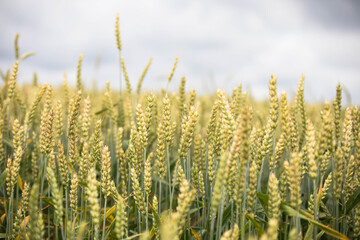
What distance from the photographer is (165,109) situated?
5.18ft

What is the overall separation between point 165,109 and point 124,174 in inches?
24.8

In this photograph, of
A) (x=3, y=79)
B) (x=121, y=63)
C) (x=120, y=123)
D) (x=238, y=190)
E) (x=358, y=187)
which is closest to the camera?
(x=238, y=190)

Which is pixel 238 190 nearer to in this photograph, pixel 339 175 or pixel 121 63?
pixel 339 175

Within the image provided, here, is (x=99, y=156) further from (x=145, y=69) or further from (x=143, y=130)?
(x=145, y=69)

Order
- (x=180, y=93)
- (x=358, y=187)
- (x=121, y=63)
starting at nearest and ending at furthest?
(x=358, y=187)
(x=180, y=93)
(x=121, y=63)

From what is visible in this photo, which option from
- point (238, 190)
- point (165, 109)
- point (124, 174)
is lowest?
point (124, 174)

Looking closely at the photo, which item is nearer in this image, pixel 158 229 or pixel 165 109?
pixel 158 229

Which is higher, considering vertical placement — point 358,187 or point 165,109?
point 165,109

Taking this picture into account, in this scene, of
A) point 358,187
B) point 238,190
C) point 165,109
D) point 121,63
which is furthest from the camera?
point 121,63

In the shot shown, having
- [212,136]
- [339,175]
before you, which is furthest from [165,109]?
[339,175]

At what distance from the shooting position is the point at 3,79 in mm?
3361

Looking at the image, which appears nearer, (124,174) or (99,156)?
(99,156)

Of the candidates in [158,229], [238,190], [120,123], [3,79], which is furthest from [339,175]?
[3,79]

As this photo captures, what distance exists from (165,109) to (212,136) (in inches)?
15.0
